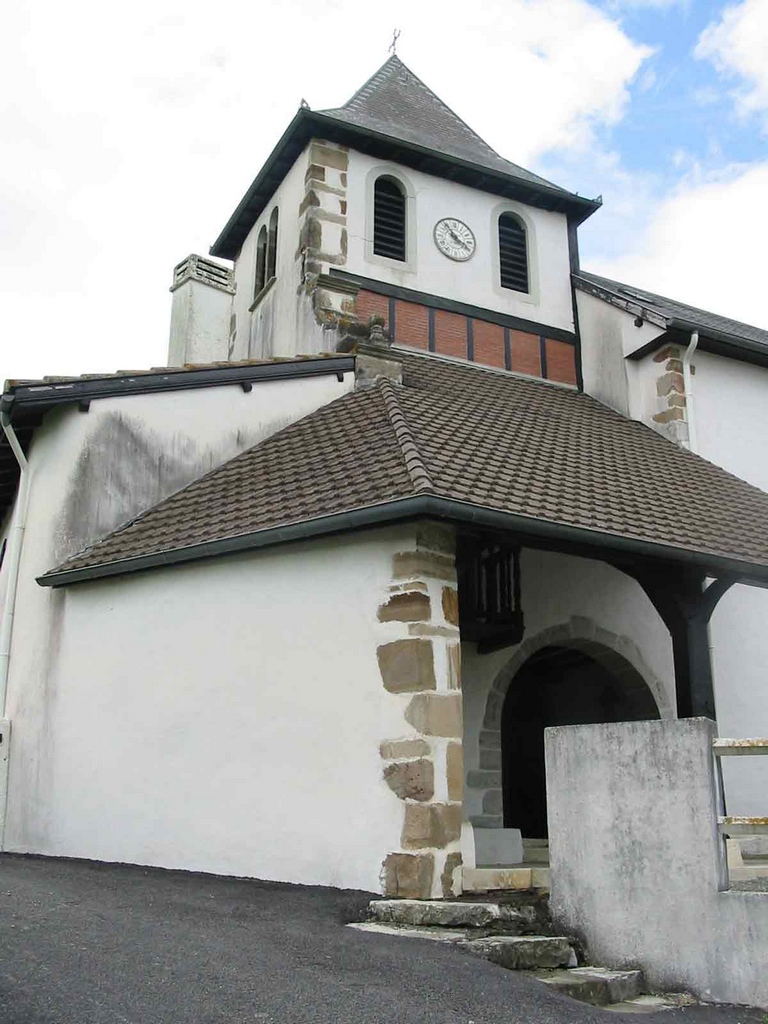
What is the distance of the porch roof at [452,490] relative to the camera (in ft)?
22.4

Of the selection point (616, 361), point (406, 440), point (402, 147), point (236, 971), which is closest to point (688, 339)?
point (616, 361)

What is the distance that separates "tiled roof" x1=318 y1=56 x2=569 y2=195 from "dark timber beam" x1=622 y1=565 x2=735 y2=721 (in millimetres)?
7656

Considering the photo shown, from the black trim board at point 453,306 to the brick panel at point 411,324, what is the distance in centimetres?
9

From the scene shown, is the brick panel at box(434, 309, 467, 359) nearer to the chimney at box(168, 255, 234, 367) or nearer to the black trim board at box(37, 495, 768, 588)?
the chimney at box(168, 255, 234, 367)

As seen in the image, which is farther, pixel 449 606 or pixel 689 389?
pixel 689 389

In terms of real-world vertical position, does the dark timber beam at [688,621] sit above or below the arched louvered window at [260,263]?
below

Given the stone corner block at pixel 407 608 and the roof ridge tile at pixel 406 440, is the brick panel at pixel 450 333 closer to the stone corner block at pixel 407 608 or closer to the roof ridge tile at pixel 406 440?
the roof ridge tile at pixel 406 440

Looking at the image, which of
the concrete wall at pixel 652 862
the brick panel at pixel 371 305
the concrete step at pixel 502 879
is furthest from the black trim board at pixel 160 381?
the concrete wall at pixel 652 862

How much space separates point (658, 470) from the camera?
961 centimetres

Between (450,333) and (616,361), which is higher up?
(450,333)

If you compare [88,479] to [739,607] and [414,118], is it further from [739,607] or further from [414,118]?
[414,118]

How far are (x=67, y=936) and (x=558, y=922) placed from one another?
7.98ft

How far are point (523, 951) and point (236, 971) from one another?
4.88ft

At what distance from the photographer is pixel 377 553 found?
6719 millimetres
